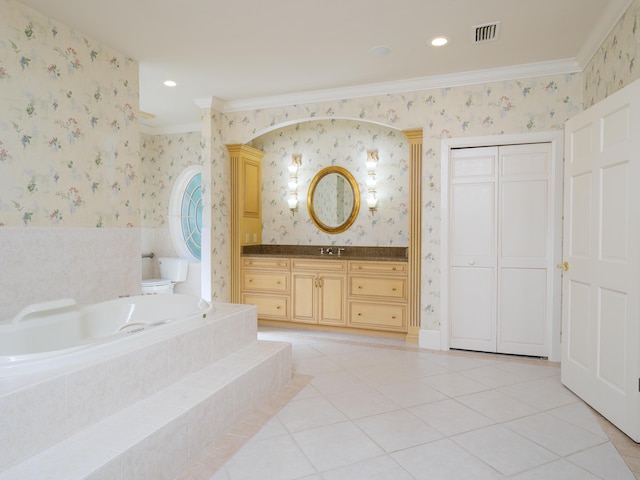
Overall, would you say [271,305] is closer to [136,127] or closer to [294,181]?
[294,181]

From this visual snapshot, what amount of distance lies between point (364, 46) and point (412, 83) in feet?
2.91

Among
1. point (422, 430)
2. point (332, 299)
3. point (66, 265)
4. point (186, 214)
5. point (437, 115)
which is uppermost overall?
point (437, 115)

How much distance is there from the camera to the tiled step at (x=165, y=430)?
4.53 feet

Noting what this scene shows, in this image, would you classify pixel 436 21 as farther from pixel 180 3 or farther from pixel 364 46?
pixel 180 3

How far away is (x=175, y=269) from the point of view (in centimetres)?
561

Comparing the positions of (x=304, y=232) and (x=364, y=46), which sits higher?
(x=364, y=46)

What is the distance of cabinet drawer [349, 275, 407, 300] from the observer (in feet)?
13.4

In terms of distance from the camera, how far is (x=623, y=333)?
7.41ft

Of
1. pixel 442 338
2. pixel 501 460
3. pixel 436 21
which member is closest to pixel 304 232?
pixel 442 338

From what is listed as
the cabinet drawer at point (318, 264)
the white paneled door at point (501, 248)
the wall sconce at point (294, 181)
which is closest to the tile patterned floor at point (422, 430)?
the white paneled door at point (501, 248)

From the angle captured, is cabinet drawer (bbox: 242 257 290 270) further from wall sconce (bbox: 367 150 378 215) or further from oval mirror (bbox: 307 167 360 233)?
wall sconce (bbox: 367 150 378 215)

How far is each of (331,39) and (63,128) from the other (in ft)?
6.79

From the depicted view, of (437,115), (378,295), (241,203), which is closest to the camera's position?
(437,115)

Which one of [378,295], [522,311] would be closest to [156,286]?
[378,295]
